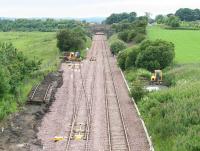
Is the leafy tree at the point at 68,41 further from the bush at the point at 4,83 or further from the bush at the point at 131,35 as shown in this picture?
the bush at the point at 4,83

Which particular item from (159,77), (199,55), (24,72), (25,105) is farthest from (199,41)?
(25,105)

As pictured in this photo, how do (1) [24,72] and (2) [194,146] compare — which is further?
(1) [24,72]

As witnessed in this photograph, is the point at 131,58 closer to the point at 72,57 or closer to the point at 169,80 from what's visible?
the point at 169,80

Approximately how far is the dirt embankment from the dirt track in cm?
53

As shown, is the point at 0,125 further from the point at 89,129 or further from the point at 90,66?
Answer: the point at 90,66

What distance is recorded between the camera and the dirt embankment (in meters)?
26.7

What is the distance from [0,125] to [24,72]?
14.4m

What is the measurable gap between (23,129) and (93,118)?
559 cm

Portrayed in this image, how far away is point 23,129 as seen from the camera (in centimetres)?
3006

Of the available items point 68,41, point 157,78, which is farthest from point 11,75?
point 68,41

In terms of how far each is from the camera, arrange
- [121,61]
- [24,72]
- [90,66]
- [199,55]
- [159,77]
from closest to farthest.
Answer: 1. [24,72]
2. [159,77]
3. [121,61]
4. [90,66]
5. [199,55]

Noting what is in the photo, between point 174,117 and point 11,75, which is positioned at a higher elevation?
point 11,75

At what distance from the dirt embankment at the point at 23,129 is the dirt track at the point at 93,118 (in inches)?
20.9

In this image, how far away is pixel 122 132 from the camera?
29.6 metres
